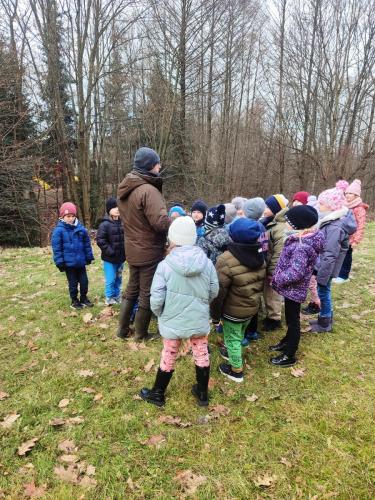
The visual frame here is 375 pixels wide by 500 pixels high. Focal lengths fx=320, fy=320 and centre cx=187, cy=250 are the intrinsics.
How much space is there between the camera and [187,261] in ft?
10.2

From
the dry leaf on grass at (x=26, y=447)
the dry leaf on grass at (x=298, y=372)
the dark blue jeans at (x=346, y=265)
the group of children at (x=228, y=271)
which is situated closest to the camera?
the dry leaf on grass at (x=26, y=447)

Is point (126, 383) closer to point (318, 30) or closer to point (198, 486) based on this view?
point (198, 486)

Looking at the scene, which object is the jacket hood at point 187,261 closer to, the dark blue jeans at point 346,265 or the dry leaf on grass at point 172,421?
the dry leaf on grass at point 172,421

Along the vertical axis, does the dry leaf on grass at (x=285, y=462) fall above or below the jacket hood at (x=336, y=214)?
below

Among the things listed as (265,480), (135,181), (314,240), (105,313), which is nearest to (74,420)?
(265,480)

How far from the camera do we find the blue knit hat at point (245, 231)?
351cm

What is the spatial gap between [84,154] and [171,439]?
15642 mm

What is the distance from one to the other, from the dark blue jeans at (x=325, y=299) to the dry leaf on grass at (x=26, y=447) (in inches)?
159

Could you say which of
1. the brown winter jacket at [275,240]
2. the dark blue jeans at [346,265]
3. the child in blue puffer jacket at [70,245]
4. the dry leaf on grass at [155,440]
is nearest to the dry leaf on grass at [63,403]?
the dry leaf on grass at [155,440]

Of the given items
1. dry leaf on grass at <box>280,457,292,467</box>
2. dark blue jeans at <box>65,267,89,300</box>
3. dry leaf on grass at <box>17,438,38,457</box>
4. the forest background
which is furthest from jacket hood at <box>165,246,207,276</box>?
the forest background


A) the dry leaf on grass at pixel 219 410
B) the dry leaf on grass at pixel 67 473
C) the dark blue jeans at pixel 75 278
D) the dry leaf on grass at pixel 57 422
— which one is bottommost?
the dry leaf on grass at pixel 67 473

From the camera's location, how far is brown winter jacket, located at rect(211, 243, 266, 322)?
3627 millimetres

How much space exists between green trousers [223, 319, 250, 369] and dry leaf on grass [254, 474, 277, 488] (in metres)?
1.29

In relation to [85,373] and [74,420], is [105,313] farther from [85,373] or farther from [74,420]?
[74,420]
